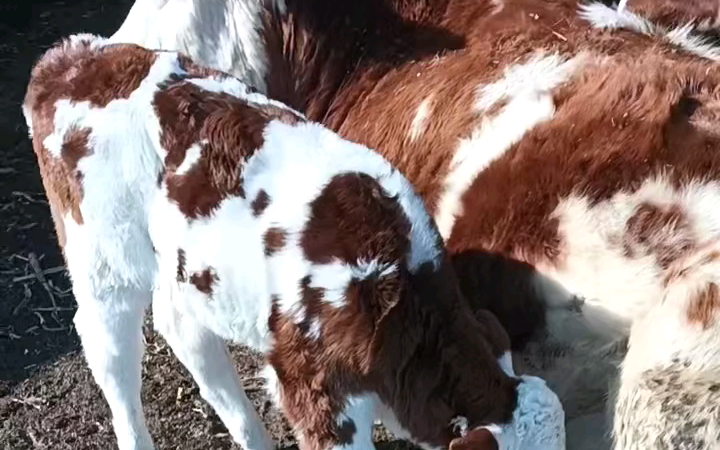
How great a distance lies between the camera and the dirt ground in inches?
159

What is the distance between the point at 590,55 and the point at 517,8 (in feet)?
1.05

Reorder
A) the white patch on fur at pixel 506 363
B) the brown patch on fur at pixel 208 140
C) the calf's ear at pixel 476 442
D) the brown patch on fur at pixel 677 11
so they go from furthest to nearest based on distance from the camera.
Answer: the brown patch on fur at pixel 677 11 < the brown patch on fur at pixel 208 140 < the white patch on fur at pixel 506 363 < the calf's ear at pixel 476 442

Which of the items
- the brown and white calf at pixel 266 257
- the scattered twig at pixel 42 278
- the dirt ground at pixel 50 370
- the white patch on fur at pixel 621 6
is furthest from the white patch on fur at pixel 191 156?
the scattered twig at pixel 42 278

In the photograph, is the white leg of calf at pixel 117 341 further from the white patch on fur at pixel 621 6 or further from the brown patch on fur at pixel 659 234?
the white patch on fur at pixel 621 6

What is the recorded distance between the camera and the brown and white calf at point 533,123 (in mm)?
3127

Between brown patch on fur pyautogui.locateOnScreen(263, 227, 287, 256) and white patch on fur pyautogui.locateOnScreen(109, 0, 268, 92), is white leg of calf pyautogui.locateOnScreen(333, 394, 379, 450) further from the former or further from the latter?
white patch on fur pyautogui.locateOnScreen(109, 0, 268, 92)

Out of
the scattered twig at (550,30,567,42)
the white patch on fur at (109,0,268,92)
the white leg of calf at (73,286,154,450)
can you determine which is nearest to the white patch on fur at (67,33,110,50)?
the white patch on fur at (109,0,268,92)

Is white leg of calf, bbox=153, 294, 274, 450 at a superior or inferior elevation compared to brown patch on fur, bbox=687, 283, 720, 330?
inferior

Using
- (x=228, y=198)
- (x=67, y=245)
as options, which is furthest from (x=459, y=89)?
(x=67, y=245)

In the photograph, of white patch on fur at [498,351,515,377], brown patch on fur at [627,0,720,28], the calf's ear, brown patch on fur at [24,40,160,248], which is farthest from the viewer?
brown patch on fur at [627,0,720,28]

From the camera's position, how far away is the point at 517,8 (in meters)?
3.70

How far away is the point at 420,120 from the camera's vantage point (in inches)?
142

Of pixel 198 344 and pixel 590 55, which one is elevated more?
pixel 590 55

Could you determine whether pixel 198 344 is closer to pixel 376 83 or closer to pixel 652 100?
pixel 376 83
